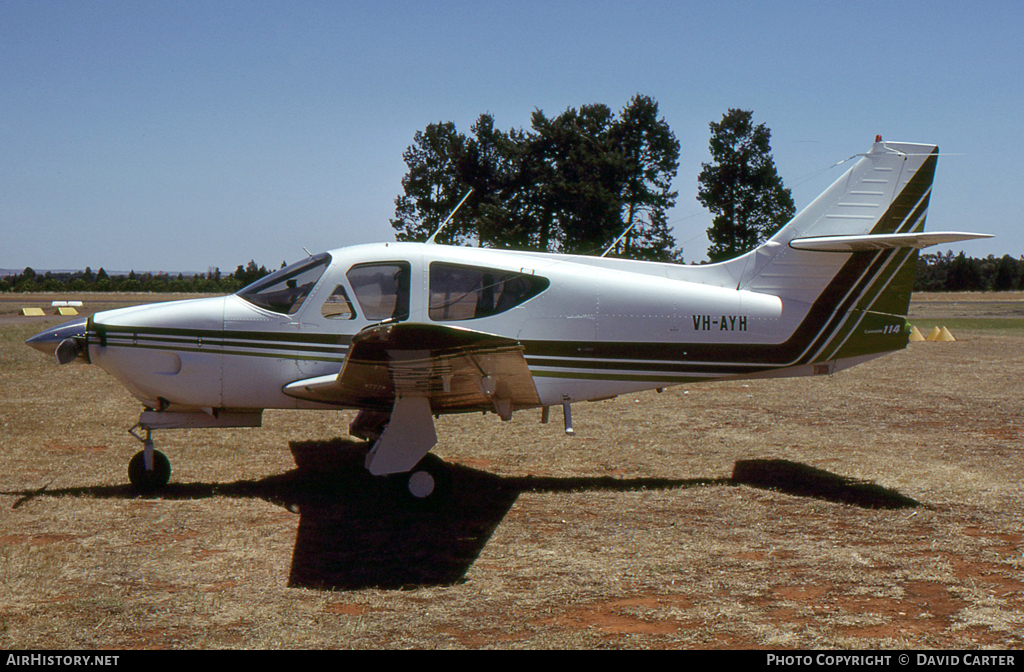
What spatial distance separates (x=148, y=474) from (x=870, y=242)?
738 centimetres

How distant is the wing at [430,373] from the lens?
546 cm

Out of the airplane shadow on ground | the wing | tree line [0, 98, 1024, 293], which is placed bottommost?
the airplane shadow on ground

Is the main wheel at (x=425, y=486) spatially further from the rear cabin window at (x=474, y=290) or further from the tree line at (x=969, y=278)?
the tree line at (x=969, y=278)

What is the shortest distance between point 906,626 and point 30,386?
14179 millimetres

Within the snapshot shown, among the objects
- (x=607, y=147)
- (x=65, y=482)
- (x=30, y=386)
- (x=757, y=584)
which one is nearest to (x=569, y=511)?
(x=757, y=584)

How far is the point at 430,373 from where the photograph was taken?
20.0ft

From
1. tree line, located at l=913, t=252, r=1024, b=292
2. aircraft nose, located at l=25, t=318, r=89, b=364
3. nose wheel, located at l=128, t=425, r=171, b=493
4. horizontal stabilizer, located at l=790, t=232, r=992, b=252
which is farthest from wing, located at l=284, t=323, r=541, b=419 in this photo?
tree line, located at l=913, t=252, r=1024, b=292

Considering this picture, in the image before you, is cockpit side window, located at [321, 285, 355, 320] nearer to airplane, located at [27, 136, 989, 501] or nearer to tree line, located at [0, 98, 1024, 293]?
airplane, located at [27, 136, 989, 501]

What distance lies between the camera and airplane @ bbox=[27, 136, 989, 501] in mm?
7012

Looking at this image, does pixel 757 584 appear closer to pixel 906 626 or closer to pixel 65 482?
pixel 906 626

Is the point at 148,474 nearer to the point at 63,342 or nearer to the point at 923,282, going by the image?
the point at 63,342

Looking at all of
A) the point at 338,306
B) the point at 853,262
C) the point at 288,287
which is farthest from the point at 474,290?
the point at 853,262

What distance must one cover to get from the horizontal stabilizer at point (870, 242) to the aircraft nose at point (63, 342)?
7.01m

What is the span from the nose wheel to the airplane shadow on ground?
11 centimetres
